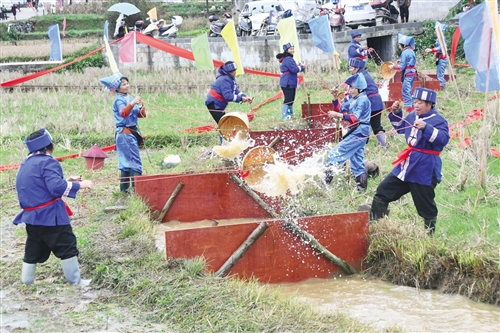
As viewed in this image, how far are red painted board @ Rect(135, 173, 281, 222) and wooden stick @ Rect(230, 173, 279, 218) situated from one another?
8cm

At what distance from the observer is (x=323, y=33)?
49.4 ft

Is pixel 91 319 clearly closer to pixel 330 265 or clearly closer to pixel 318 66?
pixel 330 265

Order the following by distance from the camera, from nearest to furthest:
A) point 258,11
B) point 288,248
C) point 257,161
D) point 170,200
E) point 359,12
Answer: point 288,248 < point 257,161 < point 170,200 < point 359,12 < point 258,11

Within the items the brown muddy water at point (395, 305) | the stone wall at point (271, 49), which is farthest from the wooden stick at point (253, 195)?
the stone wall at point (271, 49)

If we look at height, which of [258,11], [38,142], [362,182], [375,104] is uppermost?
[258,11]

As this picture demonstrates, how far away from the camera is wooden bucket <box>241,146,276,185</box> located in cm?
884

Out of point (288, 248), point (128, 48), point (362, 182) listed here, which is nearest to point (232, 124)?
point (362, 182)

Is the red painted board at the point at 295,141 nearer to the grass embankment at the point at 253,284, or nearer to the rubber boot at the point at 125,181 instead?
the grass embankment at the point at 253,284

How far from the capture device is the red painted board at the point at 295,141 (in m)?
11.0

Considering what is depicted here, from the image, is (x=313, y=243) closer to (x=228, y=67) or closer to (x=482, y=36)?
(x=482, y=36)

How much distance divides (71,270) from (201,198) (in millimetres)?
3362

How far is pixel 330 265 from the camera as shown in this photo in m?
7.76

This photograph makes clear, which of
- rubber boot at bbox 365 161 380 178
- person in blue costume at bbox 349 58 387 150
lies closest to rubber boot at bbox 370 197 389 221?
rubber boot at bbox 365 161 380 178

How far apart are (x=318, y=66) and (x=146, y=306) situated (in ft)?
59.2
